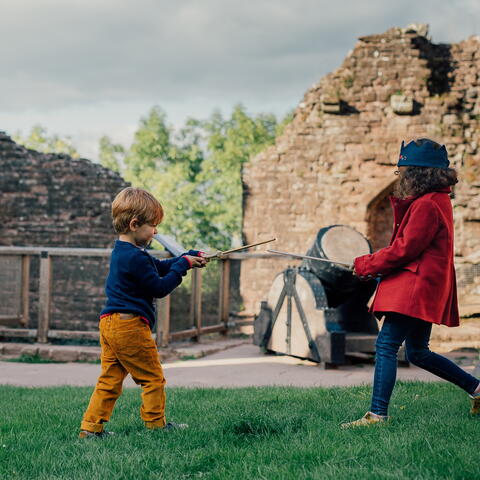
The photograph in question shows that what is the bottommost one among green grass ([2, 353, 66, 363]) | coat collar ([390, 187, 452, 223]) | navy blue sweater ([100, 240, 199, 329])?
green grass ([2, 353, 66, 363])

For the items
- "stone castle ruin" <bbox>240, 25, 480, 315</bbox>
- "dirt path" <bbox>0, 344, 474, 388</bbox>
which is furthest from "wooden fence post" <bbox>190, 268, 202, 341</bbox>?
"stone castle ruin" <bbox>240, 25, 480, 315</bbox>

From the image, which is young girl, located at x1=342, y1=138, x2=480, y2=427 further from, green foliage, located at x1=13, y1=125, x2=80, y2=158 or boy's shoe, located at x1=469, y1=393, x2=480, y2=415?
green foliage, located at x1=13, y1=125, x2=80, y2=158

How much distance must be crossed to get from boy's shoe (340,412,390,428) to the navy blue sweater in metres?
1.23

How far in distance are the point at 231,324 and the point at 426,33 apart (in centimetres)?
833

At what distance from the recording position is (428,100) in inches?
543

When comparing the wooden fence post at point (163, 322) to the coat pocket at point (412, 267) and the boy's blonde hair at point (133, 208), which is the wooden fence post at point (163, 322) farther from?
the coat pocket at point (412, 267)

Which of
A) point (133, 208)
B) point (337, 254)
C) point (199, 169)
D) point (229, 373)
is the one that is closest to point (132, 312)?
point (133, 208)

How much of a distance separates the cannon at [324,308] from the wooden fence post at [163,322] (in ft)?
3.92

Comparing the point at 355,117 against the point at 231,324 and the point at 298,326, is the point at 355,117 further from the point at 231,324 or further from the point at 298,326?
the point at 298,326

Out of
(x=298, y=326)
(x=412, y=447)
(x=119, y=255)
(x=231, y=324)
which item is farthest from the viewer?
(x=231, y=324)

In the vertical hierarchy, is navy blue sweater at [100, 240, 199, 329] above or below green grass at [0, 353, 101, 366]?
above

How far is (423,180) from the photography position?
412 cm

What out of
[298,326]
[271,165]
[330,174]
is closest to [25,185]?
[271,165]

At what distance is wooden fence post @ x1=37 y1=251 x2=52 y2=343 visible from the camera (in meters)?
9.37
